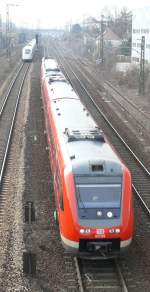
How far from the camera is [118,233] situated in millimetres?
11430

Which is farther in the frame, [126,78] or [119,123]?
[126,78]

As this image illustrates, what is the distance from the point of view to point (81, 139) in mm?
14273

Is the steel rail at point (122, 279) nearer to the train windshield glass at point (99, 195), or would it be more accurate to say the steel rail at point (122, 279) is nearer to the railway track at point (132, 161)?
the train windshield glass at point (99, 195)

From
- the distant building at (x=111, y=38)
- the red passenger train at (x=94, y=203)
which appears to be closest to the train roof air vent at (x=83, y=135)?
the red passenger train at (x=94, y=203)

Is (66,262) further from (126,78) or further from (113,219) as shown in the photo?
(126,78)

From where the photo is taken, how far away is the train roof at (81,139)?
489 inches

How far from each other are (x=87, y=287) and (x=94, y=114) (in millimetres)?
20318

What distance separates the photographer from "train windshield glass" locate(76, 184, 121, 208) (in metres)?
11.7

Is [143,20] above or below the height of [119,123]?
above

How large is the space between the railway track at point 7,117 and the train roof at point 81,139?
3019 mm

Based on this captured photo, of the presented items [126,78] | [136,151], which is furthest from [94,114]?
[126,78]

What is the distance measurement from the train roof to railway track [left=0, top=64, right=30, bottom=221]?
3.02 metres

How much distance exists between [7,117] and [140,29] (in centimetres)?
3744

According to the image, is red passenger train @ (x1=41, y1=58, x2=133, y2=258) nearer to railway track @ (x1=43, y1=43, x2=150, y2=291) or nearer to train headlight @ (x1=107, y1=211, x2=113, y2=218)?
train headlight @ (x1=107, y1=211, x2=113, y2=218)
